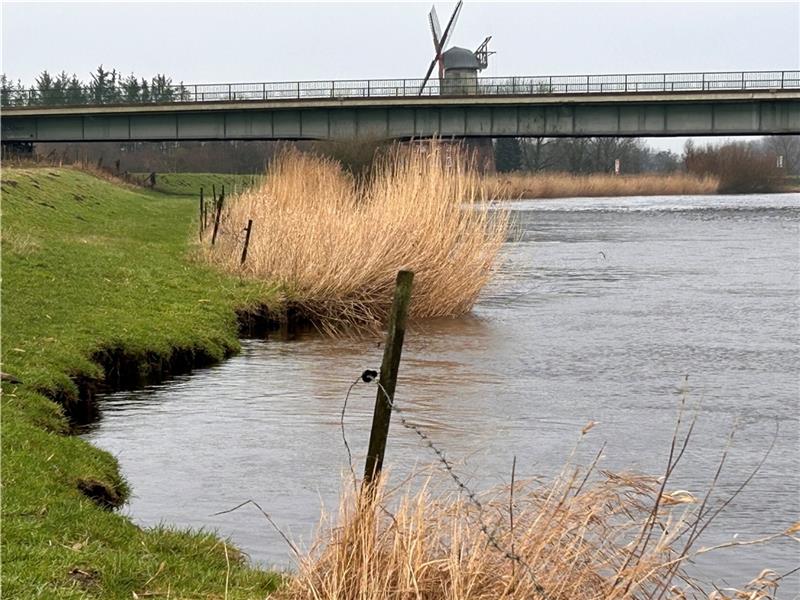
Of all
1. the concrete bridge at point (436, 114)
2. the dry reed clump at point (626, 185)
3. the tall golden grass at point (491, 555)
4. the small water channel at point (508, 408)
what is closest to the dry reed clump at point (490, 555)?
the tall golden grass at point (491, 555)

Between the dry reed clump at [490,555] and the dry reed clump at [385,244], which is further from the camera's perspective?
the dry reed clump at [385,244]

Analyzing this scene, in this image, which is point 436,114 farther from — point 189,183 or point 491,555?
point 491,555

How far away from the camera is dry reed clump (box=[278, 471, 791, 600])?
5.94 meters

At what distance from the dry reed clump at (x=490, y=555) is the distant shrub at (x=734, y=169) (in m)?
84.8

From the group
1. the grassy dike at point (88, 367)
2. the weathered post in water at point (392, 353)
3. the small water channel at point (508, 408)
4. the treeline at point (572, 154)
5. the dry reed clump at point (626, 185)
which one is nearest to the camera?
the weathered post in water at point (392, 353)

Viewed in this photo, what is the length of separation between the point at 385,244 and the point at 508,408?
23.4 feet

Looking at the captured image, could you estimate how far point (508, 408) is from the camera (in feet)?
46.4

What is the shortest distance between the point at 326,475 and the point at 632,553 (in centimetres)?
532

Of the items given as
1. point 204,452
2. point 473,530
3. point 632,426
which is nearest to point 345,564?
point 473,530

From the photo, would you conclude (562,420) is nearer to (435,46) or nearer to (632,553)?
(632,553)

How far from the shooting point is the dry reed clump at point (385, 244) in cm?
2075

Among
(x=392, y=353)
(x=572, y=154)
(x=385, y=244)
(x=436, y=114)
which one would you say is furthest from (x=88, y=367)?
(x=572, y=154)

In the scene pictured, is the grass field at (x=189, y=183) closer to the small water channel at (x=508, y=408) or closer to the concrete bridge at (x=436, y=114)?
the concrete bridge at (x=436, y=114)

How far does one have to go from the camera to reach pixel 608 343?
19.1 meters
